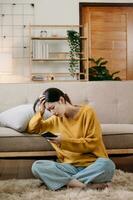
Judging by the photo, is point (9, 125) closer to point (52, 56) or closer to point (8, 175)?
point (8, 175)

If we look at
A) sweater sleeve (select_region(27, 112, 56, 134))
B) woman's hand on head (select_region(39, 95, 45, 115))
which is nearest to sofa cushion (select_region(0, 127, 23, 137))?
sweater sleeve (select_region(27, 112, 56, 134))

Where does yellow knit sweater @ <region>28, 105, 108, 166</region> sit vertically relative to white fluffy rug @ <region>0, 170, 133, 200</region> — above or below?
above

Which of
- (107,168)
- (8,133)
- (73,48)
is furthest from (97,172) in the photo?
(73,48)

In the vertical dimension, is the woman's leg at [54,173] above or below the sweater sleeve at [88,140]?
below

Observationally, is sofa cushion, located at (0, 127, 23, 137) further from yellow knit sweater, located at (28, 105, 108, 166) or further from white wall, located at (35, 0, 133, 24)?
white wall, located at (35, 0, 133, 24)

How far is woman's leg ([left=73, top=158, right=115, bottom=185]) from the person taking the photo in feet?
8.37

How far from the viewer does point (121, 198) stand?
2352 millimetres

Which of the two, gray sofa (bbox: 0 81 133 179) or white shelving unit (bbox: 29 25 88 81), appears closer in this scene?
gray sofa (bbox: 0 81 133 179)

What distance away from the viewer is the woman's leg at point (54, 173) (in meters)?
2.60

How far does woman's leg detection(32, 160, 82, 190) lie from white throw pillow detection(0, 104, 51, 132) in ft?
1.62

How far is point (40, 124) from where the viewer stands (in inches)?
114

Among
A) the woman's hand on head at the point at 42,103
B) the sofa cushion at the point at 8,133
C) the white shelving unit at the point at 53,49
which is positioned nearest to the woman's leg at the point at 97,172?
the woman's hand on head at the point at 42,103

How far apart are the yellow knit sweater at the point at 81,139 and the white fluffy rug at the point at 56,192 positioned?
0.76ft

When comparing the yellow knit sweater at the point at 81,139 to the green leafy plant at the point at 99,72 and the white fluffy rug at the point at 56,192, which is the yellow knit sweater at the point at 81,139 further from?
the green leafy plant at the point at 99,72
